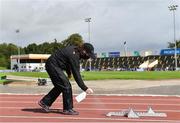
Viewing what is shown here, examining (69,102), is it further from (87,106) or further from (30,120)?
(87,106)

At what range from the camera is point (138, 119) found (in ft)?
33.3

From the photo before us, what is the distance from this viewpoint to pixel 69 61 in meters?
10.6

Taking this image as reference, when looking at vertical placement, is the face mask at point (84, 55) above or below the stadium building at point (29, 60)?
below

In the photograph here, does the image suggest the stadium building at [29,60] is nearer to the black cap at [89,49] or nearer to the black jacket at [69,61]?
the black jacket at [69,61]

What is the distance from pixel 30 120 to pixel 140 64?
398ft

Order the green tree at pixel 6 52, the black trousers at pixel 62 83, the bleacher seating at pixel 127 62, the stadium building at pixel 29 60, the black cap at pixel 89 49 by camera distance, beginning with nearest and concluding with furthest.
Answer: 1. the black cap at pixel 89 49
2. the black trousers at pixel 62 83
3. the bleacher seating at pixel 127 62
4. the stadium building at pixel 29 60
5. the green tree at pixel 6 52

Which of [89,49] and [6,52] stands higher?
Result: [6,52]

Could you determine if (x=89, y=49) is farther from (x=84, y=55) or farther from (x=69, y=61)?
(x=69, y=61)

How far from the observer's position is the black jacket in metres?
10.5

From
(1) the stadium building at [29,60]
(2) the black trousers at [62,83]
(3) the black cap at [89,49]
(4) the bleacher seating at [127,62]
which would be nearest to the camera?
(3) the black cap at [89,49]

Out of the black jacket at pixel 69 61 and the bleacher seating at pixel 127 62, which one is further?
the bleacher seating at pixel 127 62

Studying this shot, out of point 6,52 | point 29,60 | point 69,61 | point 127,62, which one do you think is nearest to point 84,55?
point 69,61

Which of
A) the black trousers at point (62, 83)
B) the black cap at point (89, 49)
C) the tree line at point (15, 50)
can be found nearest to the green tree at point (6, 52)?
the tree line at point (15, 50)

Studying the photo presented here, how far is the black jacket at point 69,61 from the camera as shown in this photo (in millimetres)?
10469
